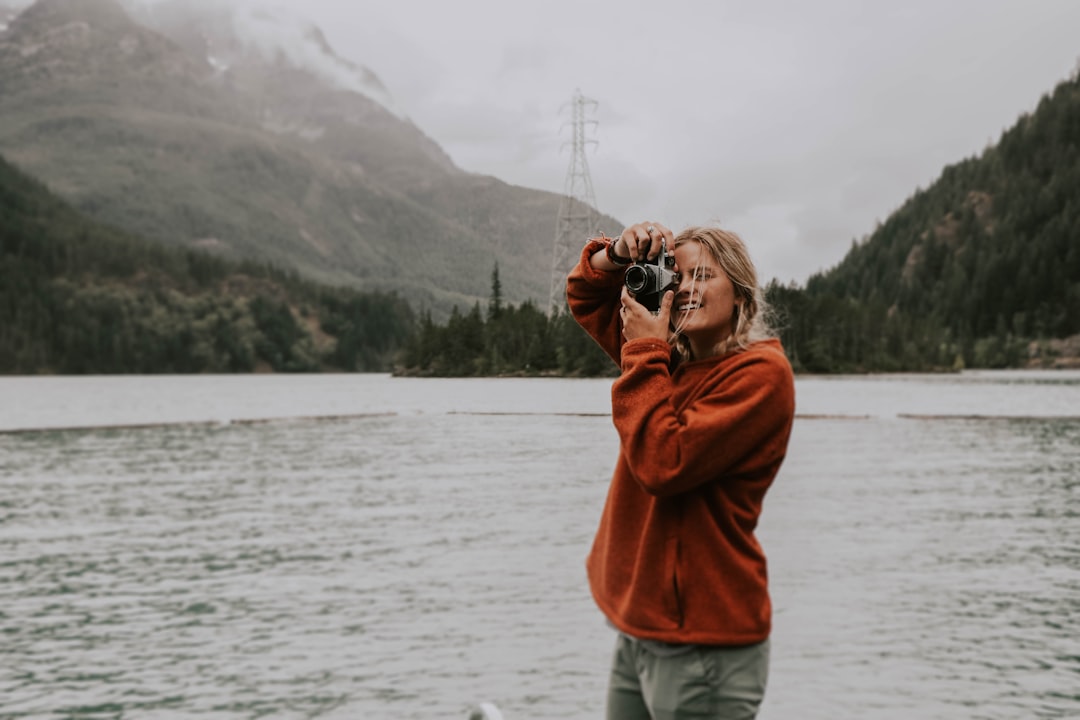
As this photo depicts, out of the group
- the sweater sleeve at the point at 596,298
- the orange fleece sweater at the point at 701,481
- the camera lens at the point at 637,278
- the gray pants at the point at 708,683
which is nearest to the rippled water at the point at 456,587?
the sweater sleeve at the point at 596,298

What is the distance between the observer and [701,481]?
287cm

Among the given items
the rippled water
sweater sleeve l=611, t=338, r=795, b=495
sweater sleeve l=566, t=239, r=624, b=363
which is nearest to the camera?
sweater sleeve l=611, t=338, r=795, b=495

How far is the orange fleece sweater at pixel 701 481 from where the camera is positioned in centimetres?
285

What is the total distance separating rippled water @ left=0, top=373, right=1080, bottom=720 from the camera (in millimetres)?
12258

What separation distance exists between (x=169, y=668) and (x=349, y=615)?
135 inches

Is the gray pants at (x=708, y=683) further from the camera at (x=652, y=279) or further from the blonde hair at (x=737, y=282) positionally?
the camera at (x=652, y=279)

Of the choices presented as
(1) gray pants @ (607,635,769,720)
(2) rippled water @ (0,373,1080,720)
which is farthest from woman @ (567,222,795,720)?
(2) rippled water @ (0,373,1080,720)

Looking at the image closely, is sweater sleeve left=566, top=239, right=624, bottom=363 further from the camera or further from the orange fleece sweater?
the orange fleece sweater

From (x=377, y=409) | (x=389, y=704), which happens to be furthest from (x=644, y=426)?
(x=377, y=409)

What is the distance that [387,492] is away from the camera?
109 feet

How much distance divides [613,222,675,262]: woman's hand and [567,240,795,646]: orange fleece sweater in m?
0.28

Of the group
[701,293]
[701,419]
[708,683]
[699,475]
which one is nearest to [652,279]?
[701,293]

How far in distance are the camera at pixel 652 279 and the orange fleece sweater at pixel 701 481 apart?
6.0 inches

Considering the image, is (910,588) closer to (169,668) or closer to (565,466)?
(169,668)
